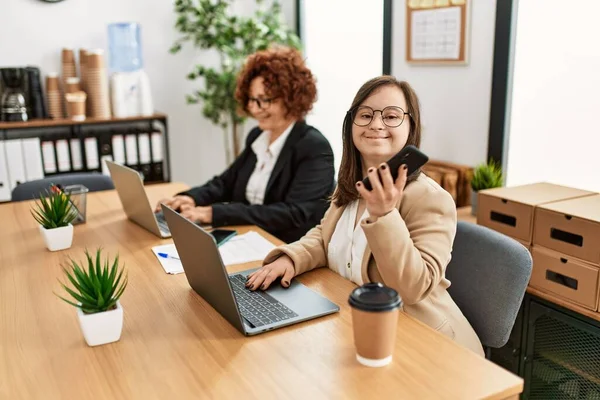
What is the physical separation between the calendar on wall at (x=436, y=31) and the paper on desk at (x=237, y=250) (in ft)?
4.96

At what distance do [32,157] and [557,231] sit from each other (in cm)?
301

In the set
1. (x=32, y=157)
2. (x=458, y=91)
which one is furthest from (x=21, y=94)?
(x=458, y=91)

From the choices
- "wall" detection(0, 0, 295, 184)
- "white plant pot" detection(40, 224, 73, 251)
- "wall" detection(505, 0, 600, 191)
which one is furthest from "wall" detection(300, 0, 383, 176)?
"white plant pot" detection(40, 224, 73, 251)

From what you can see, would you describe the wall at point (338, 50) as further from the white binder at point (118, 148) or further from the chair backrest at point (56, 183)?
the chair backrest at point (56, 183)

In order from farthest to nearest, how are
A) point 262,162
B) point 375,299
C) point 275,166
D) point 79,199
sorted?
point 262,162 < point 275,166 < point 79,199 < point 375,299

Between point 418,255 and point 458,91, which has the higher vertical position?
point 458,91

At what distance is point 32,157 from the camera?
3.72 meters

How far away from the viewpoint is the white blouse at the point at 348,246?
63.4 inches

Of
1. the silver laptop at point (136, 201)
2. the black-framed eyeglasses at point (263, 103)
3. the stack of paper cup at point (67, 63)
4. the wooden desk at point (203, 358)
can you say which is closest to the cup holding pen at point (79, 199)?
the silver laptop at point (136, 201)

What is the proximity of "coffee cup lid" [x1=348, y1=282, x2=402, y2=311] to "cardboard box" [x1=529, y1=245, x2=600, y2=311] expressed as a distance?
1116 mm

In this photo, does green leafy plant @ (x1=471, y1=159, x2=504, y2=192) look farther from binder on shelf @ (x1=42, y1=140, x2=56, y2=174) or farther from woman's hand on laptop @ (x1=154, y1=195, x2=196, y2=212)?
binder on shelf @ (x1=42, y1=140, x2=56, y2=174)

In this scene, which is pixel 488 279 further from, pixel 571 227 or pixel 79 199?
pixel 79 199

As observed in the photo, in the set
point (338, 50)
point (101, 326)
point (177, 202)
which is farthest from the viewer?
point (338, 50)

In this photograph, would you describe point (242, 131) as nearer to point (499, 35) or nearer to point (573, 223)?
point (499, 35)
